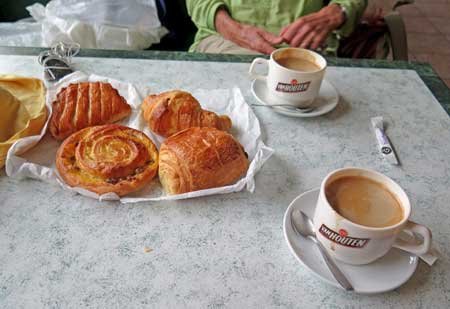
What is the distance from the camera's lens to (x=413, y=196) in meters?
0.76

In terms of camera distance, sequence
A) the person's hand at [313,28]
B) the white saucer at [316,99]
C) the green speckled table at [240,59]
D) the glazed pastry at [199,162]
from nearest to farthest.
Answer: the glazed pastry at [199,162] → the white saucer at [316,99] → the green speckled table at [240,59] → the person's hand at [313,28]

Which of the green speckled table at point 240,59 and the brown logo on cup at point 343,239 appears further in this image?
the green speckled table at point 240,59

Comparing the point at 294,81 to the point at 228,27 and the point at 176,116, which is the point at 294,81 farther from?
the point at 228,27

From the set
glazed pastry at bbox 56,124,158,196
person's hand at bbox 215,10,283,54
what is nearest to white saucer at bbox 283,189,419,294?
glazed pastry at bbox 56,124,158,196

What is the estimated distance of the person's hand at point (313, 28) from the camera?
1.25m

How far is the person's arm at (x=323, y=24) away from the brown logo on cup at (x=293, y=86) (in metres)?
0.39

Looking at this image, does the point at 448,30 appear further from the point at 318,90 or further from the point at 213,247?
the point at 213,247

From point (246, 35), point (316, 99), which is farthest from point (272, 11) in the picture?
point (316, 99)

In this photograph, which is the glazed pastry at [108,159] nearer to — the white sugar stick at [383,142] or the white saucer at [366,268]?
the white saucer at [366,268]

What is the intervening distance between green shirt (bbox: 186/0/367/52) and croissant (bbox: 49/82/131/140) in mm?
615

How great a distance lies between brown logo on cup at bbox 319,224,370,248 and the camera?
1.91 ft

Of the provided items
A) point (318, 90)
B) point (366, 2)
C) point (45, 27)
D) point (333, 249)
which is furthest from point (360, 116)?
point (45, 27)

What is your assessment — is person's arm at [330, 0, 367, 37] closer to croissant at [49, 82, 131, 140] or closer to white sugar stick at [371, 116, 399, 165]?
white sugar stick at [371, 116, 399, 165]

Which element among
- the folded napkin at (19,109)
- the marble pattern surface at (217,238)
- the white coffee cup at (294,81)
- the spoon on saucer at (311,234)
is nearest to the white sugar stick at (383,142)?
the marble pattern surface at (217,238)
